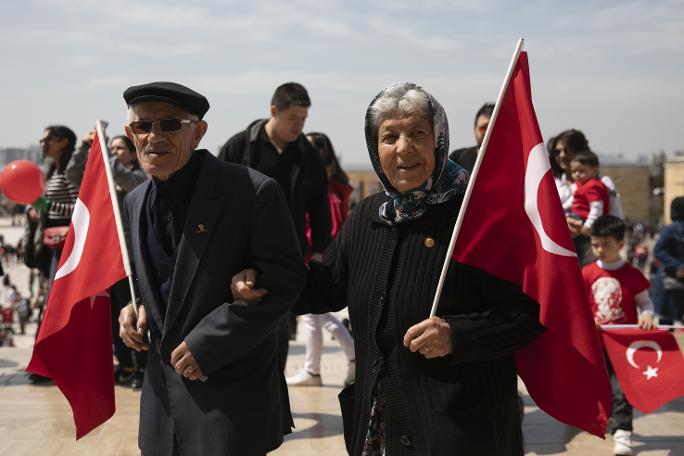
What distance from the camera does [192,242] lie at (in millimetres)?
3010

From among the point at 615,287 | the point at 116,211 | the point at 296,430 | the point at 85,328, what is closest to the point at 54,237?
the point at 296,430

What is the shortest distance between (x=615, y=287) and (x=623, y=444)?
0.97m

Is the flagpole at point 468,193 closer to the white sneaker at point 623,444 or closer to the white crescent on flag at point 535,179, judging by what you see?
the white crescent on flag at point 535,179

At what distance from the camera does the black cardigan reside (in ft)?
9.14

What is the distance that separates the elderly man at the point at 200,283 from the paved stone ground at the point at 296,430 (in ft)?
7.89

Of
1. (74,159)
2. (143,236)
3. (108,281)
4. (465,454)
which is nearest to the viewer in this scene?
(465,454)

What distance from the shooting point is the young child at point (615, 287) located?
5.46 meters

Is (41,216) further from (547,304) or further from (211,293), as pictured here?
(547,304)

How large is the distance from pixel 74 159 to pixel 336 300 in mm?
4245

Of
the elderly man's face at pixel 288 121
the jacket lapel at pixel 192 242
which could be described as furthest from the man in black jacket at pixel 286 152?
the jacket lapel at pixel 192 242

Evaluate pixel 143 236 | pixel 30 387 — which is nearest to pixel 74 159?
pixel 30 387

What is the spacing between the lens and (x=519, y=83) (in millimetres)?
3043

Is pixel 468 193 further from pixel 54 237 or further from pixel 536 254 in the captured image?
pixel 54 237

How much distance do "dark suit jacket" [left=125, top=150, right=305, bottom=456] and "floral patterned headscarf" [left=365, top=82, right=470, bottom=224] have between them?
41 cm
